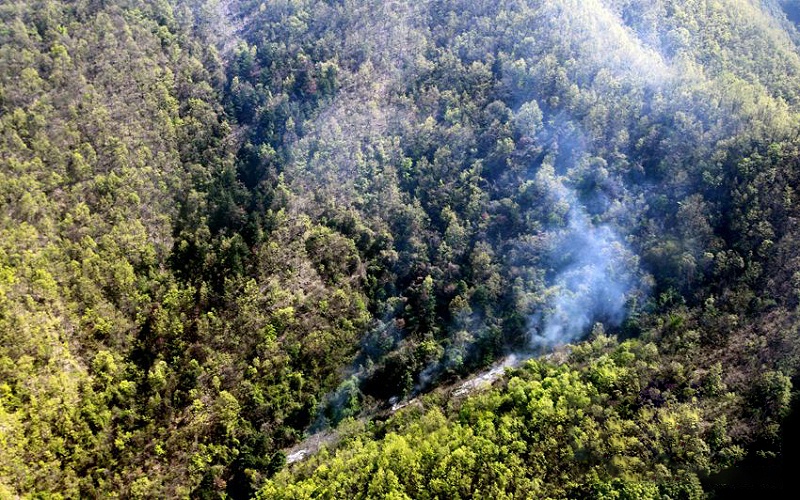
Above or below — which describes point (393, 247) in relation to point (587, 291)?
below

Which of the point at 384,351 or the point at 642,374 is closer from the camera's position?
the point at 642,374

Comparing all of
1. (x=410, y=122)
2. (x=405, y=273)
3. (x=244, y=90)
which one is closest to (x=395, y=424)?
(x=405, y=273)

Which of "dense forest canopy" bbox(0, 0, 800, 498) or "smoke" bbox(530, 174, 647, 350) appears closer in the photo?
"dense forest canopy" bbox(0, 0, 800, 498)

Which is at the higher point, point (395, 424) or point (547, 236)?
point (547, 236)

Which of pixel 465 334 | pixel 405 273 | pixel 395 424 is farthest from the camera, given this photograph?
pixel 405 273

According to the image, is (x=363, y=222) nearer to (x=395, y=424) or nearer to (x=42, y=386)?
(x=395, y=424)

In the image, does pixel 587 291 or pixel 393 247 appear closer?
pixel 587 291

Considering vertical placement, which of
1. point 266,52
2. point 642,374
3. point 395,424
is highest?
point 642,374

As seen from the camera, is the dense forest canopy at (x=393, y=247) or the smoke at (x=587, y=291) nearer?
the dense forest canopy at (x=393, y=247)
